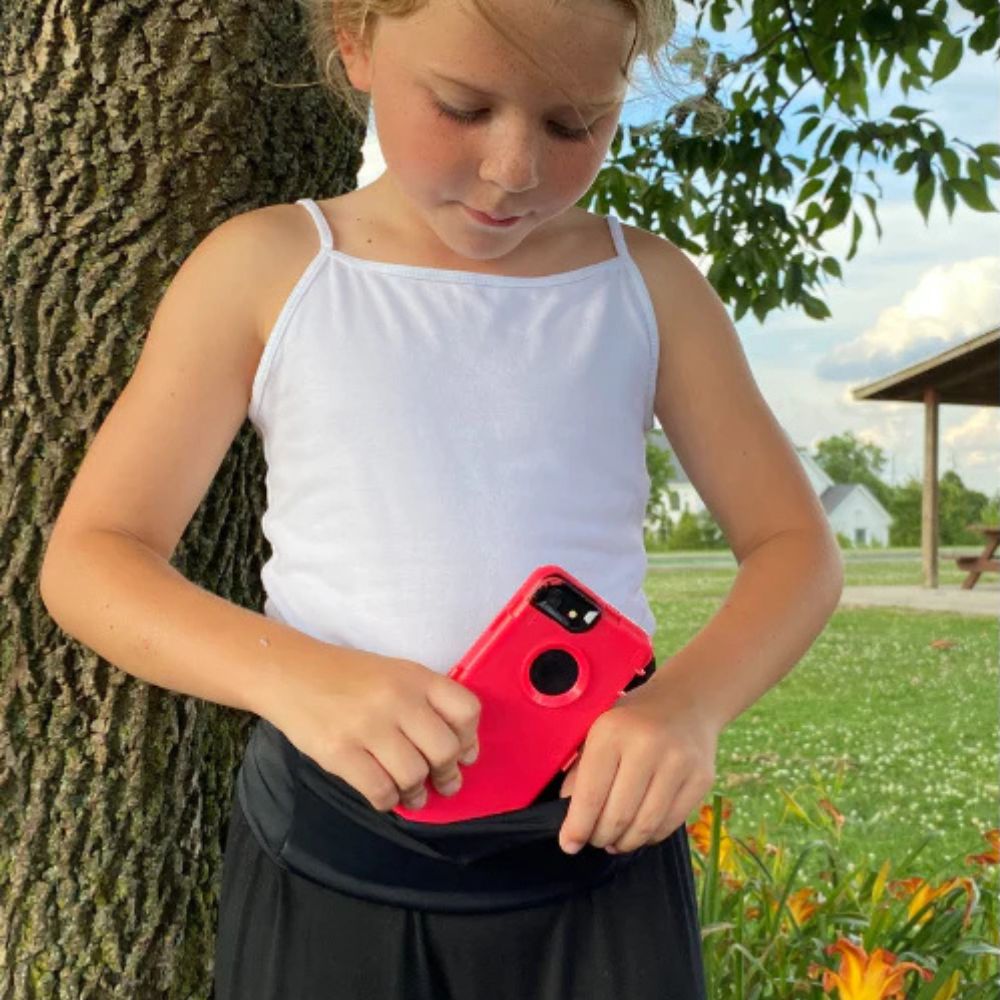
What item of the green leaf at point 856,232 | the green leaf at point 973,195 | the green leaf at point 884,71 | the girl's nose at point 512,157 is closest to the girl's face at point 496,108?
the girl's nose at point 512,157

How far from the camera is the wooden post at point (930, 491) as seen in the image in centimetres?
1322

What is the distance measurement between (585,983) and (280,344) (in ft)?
2.07

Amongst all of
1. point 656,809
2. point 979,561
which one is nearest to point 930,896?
point 656,809

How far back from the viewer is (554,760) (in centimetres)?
116

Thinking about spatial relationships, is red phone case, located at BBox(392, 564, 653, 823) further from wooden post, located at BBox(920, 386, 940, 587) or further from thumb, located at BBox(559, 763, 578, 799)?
wooden post, located at BBox(920, 386, 940, 587)

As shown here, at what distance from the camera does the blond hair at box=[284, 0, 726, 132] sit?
4.06ft

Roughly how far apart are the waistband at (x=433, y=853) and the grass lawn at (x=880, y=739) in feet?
7.40

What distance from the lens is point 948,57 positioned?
308 centimetres

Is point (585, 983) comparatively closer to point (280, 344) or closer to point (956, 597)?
point (280, 344)

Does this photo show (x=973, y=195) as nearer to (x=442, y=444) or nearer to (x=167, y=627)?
(x=442, y=444)

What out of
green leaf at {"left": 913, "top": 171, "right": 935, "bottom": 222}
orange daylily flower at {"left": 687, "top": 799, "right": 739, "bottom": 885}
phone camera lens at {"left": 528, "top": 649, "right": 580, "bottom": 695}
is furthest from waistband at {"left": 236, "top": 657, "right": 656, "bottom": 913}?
green leaf at {"left": 913, "top": 171, "right": 935, "bottom": 222}

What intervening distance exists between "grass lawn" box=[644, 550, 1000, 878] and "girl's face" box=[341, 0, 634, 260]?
2414 millimetres

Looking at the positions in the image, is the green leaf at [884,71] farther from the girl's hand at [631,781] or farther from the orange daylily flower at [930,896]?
the girl's hand at [631,781]

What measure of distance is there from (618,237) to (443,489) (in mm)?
337
